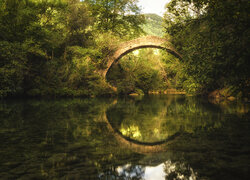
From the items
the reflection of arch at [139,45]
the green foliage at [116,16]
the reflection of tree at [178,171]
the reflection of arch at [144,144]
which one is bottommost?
the reflection of arch at [144,144]

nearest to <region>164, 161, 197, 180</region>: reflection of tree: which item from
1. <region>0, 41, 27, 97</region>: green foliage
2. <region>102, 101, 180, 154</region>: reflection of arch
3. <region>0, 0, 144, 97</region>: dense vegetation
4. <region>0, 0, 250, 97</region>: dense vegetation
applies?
<region>102, 101, 180, 154</region>: reflection of arch

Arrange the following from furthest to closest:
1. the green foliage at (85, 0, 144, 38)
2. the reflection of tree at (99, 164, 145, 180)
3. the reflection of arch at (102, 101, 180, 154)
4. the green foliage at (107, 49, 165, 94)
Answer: the green foliage at (85, 0, 144, 38), the green foliage at (107, 49, 165, 94), the reflection of arch at (102, 101, 180, 154), the reflection of tree at (99, 164, 145, 180)

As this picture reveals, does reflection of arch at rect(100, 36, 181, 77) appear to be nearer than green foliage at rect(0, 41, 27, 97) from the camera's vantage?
No

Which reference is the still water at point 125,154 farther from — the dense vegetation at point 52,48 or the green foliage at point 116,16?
the green foliage at point 116,16

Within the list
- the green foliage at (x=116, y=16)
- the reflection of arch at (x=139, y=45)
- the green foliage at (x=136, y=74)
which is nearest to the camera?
the reflection of arch at (x=139, y=45)

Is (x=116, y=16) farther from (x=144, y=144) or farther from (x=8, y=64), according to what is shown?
(x=144, y=144)

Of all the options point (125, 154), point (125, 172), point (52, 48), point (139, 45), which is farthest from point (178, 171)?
point (139, 45)

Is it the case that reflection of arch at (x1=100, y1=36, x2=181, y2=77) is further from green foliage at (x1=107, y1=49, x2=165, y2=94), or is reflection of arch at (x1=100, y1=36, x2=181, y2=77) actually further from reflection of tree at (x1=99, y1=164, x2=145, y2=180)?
reflection of tree at (x1=99, y1=164, x2=145, y2=180)

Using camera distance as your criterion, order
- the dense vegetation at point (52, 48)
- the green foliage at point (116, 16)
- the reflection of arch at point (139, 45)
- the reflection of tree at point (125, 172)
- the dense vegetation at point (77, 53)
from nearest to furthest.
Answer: the reflection of tree at point (125, 172), the dense vegetation at point (77, 53), the dense vegetation at point (52, 48), the reflection of arch at point (139, 45), the green foliage at point (116, 16)

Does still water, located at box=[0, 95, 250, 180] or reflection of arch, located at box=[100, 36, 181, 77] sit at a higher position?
reflection of arch, located at box=[100, 36, 181, 77]

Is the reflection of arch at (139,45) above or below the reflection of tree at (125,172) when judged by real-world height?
above

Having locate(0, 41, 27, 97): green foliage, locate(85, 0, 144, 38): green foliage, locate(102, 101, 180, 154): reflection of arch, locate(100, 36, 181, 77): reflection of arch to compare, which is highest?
locate(85, 0, 144, 38): green foliage

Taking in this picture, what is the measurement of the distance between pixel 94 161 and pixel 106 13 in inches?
1131

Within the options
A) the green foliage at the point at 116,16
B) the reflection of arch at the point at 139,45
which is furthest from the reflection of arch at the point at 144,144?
the green foliage at the point at 116,16
